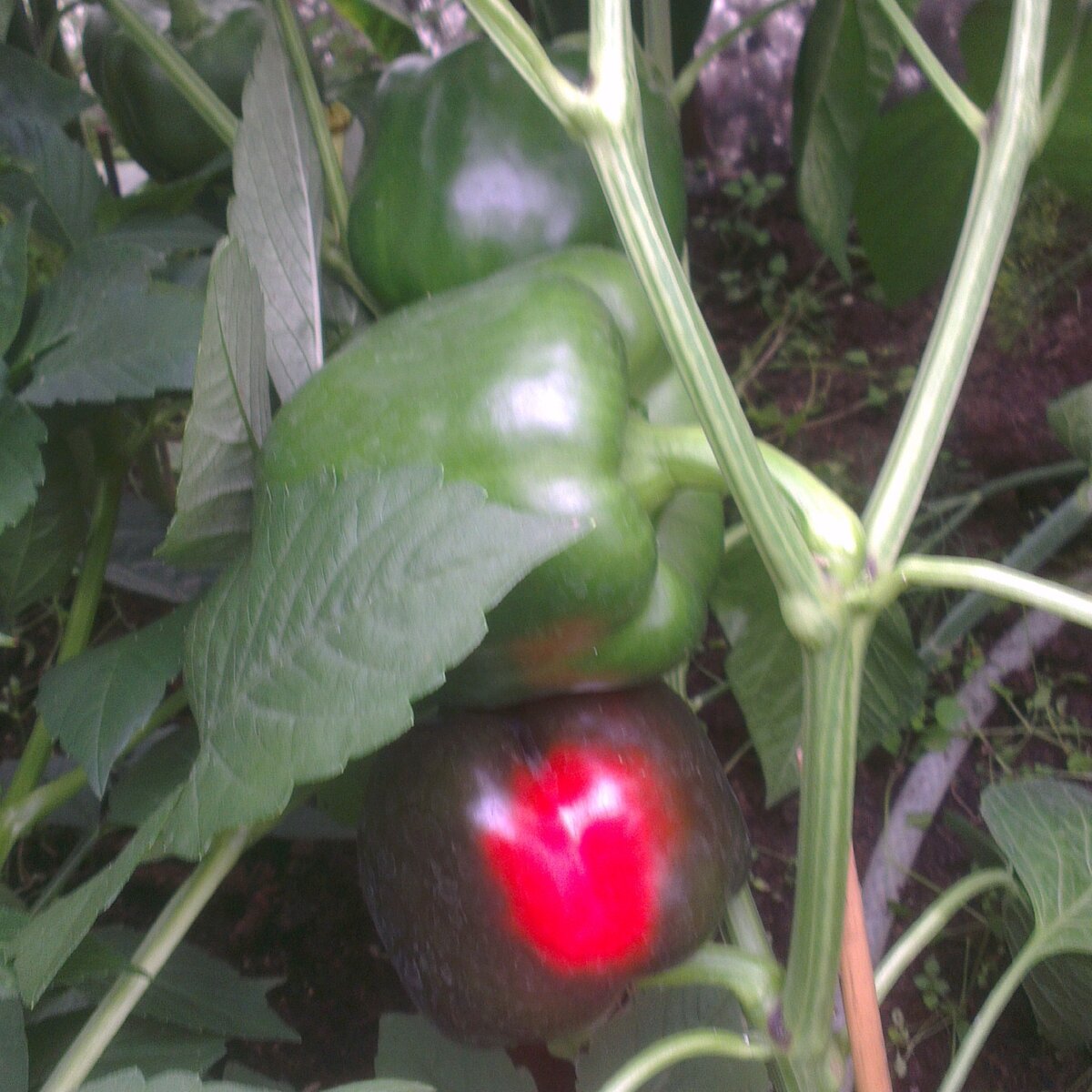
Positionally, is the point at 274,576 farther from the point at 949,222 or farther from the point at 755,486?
the point at 949,222

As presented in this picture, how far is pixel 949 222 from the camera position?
0.81 m

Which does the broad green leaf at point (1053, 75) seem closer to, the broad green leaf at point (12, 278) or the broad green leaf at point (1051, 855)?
the broad green leaf at point (1051, 855)

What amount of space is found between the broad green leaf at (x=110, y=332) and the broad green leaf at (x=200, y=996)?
271 mm

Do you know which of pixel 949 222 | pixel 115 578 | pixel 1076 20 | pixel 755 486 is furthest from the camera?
pixel 949 222

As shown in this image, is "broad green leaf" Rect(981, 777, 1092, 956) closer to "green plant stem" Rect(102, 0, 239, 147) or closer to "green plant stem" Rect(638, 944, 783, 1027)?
"green plant stem" Rect(638, 944, 783, 1027)

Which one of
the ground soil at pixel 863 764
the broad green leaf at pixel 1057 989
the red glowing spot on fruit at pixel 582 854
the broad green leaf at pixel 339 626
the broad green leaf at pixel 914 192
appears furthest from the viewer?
the broad green leaf at pixel 914 192

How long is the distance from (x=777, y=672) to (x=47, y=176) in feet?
1.76

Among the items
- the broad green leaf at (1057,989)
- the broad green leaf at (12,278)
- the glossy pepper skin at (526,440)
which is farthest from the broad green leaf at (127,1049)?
the broad green leaf at (1057,989)

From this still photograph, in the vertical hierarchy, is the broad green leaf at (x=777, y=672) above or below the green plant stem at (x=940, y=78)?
below

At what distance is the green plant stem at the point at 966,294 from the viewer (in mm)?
363

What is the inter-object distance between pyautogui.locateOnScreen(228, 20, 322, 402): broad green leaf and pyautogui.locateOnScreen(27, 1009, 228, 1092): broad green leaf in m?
0.33

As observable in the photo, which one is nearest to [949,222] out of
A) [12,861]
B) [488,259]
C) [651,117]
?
[651,117]

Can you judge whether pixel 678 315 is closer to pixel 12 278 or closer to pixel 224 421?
pixel 224 421

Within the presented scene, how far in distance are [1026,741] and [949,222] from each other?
0.42 metres
